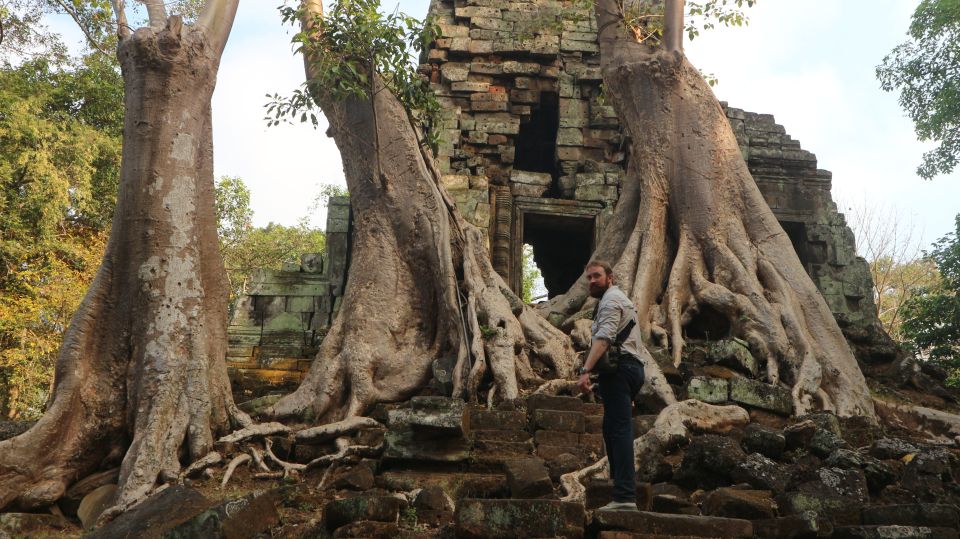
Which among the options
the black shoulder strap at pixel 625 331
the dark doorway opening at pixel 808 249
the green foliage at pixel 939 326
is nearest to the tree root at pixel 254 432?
the black shoulder strap at pixel 625 331

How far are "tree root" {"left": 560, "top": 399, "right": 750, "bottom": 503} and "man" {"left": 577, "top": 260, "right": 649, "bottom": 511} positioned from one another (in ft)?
0.76

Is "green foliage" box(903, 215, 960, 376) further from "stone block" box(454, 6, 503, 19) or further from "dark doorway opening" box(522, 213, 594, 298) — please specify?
"stone block" box(454, 6, 503, 19)

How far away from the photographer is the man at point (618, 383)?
3520 mm

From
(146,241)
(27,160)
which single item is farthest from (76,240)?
(146,241)

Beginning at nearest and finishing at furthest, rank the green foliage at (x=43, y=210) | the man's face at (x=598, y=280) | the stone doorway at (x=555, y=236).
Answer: the man's face at (x=598, y=280) < the stone doorway at (x=555, y=236) < the green foliage at (x=43, y=210)

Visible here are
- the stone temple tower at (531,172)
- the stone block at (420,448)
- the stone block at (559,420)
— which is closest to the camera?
the stone block at (420,448)

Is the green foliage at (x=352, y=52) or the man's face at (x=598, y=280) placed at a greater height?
the green foliage at (x=352, y=52)

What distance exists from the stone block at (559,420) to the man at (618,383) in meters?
1.35

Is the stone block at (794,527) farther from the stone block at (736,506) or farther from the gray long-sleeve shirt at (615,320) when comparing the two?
the gray long-sleeve shirt at (615,320)

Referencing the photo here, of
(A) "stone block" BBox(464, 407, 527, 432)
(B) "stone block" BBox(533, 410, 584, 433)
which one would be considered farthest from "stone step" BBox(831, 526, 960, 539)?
(A) "stone block" BBox(464, 407, 527, 432)

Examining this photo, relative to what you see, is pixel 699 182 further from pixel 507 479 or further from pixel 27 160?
pixel 27 160

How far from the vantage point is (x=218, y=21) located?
241 inches

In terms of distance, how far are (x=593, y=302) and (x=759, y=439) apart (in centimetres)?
301

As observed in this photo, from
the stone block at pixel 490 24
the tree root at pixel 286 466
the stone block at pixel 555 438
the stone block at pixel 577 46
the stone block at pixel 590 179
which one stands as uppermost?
the stone block at pixel 490 24
